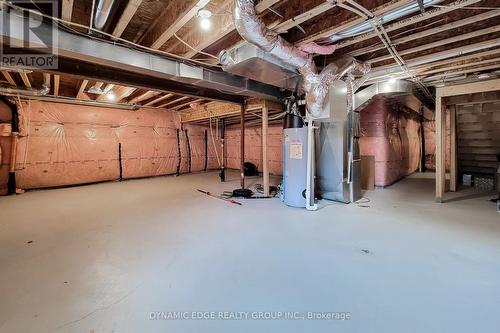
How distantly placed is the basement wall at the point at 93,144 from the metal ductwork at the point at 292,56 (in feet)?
17.6

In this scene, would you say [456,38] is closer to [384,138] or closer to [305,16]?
[305,16]

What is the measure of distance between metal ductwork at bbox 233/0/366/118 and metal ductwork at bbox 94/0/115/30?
1.00 meters

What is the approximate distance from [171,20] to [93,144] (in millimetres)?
5117

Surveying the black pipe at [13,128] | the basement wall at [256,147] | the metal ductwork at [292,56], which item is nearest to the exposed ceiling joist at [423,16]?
the metal ductwork at [292,56]

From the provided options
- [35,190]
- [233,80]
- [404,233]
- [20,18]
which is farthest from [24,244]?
[404,233]

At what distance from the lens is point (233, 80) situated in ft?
11.5

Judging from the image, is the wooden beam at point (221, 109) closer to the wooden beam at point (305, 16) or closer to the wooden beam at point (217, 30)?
the wooden beam at point (217, 30)

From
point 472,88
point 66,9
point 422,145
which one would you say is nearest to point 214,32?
point 66,9

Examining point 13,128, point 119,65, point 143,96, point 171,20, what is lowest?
point 13,128

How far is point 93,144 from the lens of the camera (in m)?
5.95

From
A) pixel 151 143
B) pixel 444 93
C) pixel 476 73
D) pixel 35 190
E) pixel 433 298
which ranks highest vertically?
pixel 476 73

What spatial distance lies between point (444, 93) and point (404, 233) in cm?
282

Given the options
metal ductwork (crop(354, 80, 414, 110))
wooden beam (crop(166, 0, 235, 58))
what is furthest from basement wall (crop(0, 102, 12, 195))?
metal ductwork (crop(354, 80, 414, 110))

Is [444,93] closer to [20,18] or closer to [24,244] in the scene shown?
[20,18]
